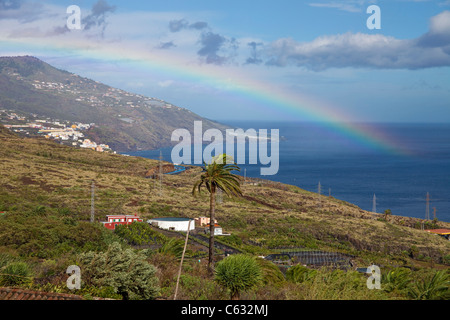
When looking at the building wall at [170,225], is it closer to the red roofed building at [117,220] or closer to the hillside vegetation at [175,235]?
the red roofed building at [117,220]

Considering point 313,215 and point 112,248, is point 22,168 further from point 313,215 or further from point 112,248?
point 112,248

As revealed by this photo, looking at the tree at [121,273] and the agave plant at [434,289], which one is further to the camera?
the tree at [121,273]

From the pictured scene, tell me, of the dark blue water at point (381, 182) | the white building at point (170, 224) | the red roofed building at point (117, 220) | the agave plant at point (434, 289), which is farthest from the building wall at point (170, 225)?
the dark blue water at point (381, 182)

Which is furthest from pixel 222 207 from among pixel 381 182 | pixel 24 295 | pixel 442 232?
pixel 381 182

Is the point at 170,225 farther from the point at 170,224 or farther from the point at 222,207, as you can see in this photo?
the point at 222,207

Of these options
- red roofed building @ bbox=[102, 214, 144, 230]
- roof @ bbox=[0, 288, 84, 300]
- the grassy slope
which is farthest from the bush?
the grassy slope

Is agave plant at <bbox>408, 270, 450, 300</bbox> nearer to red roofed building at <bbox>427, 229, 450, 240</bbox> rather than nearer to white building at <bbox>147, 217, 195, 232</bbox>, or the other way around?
white building at <bbox>147, 217, 195, 232</bbox>
